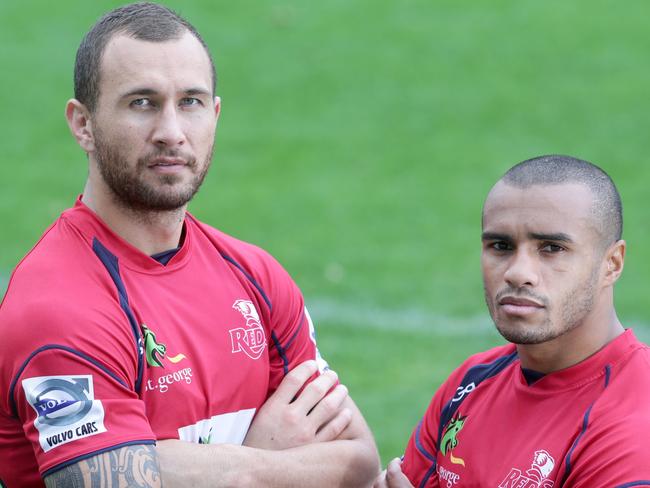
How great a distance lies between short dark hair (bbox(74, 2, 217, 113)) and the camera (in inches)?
177

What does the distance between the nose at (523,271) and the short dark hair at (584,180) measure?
0.84 ft

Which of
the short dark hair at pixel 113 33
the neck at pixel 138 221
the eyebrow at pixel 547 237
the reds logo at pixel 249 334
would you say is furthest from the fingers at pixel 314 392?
the short dark hair at pixel 113 33

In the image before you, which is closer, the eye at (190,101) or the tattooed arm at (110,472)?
the tattooed arm at (110,472)

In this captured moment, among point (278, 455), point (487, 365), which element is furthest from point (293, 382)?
point (487, 365)

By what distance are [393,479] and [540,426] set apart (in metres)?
0.76

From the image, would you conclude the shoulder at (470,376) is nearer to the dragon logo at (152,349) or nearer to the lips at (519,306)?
the lips at (519,306)

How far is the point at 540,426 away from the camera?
169 inches

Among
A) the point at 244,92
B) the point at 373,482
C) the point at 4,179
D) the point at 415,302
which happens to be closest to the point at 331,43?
the point at 244,92

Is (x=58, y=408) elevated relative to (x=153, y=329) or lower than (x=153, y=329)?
lower

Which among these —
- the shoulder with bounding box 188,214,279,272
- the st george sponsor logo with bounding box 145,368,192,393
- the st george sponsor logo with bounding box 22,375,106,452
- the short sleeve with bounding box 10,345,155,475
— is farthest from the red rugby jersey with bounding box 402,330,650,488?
the st george sponsor logo with bounding box 22,375,106,452

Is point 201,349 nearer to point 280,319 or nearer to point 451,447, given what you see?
point 280,319

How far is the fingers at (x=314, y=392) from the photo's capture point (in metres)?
4.79

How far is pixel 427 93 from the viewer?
15.0 metres

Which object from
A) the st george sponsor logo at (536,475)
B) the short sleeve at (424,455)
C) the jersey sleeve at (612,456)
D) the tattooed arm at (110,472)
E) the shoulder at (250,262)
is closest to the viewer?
the jersey sleeve at (612,456)
